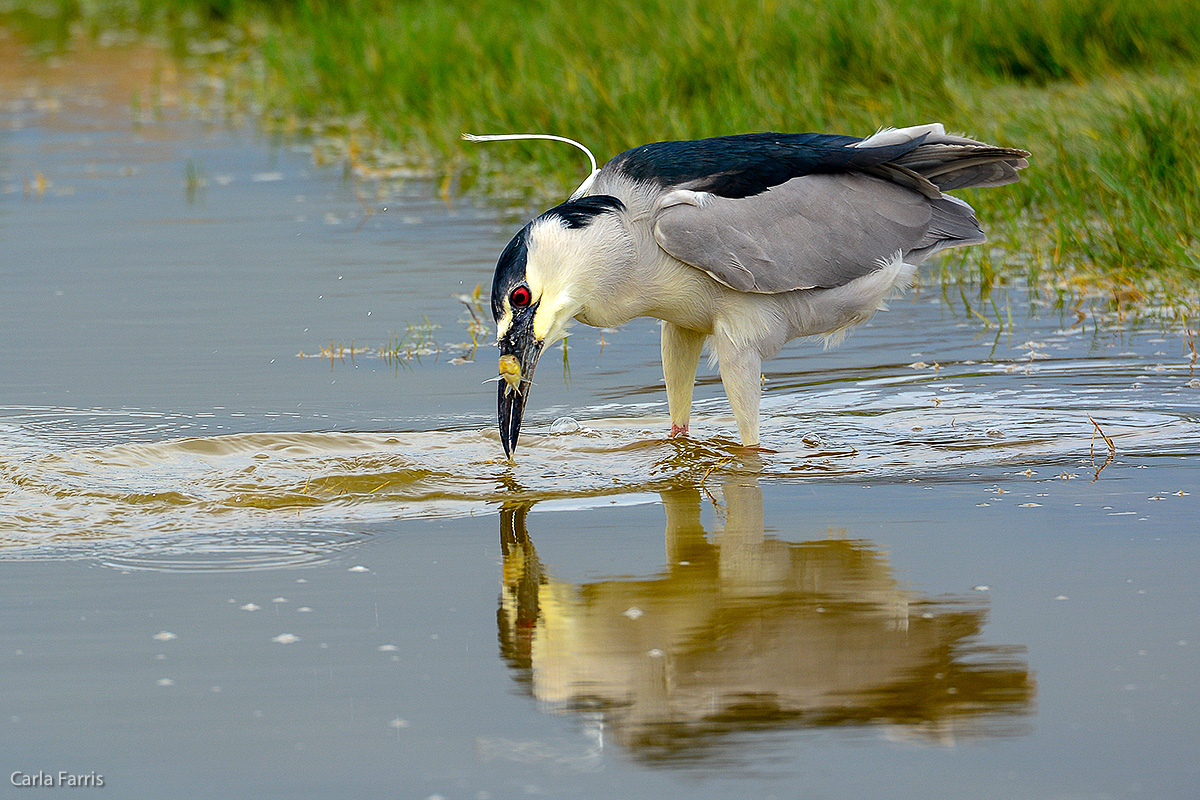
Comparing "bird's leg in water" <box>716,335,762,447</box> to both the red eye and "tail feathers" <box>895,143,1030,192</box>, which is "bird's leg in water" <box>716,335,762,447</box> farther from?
"tail feathers" <box>895,143,1030,192</box>

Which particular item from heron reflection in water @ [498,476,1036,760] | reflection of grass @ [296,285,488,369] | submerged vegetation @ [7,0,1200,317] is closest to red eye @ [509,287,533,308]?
heron reflection in water @ [498,476,1036,760]

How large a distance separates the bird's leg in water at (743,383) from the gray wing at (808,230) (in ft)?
0.65

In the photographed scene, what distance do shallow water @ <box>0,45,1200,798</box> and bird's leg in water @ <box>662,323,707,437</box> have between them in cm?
12

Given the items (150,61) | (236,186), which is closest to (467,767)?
(236,186)

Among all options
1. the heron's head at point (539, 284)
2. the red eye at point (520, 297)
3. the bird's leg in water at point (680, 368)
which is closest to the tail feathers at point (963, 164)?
the bird's leg in water at point (680, 368)

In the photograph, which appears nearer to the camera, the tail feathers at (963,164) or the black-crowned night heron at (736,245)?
the black-crowned night heron at (736,245)

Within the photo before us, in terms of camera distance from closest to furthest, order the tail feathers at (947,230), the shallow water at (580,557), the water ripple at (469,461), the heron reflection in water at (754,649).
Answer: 1. the shallow water at (580,557)
2. the heron reflection in water at (754,649)
3. the water ripple at (469,461)
4. the tail feathers at (947,230)

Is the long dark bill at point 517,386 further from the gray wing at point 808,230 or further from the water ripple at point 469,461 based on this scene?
the gray wing at point 808,230

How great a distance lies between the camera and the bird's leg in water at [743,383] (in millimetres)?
5191

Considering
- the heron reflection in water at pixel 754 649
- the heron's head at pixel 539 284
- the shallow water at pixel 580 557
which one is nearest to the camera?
the shallow water at pixel 580 557

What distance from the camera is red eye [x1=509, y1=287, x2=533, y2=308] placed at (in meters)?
4.86

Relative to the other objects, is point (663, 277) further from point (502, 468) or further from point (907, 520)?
point (907, 520)

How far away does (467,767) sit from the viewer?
3.03m

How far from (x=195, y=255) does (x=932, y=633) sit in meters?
5.60
